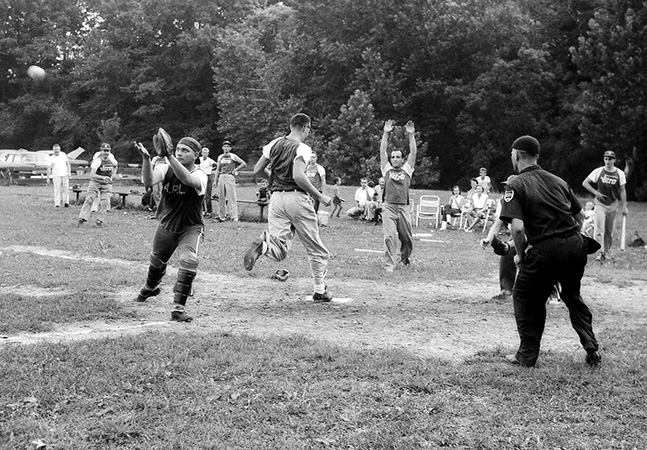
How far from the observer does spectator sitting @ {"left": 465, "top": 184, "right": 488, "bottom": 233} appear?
20.9 m

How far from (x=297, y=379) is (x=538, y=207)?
7.80 ft

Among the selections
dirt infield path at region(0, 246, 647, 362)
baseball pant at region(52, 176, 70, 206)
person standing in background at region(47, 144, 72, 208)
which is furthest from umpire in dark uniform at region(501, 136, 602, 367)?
baseball pant at region(52, 176, 70, 206)

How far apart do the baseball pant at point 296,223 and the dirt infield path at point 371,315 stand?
58 cm

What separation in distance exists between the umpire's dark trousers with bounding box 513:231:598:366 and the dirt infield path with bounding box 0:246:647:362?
50cm

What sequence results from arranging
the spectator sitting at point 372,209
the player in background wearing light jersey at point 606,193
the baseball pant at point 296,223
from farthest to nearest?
the spectator sitting at point 372,209 < the player in background wearing light jersey at point 606,193 < the baseball pant at point 296,223

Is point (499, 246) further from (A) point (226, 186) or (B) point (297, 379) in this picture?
(A) point (226, 186)

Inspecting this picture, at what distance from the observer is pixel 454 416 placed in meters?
4.75

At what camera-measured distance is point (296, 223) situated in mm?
8383

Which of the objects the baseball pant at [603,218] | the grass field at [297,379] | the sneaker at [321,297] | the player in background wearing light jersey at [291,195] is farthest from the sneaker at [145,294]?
the baseball pant at [603,218]

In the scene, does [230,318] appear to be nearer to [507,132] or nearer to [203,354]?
[203,354]

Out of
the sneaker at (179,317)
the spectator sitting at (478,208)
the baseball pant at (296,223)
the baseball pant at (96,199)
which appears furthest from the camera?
the spectator sitting at (478,208)

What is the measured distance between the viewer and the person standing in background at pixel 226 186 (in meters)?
19.9

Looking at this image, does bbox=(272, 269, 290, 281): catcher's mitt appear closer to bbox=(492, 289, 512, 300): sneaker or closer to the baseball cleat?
the baseball cleat

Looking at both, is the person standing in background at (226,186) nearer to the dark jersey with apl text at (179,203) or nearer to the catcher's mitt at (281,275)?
the catcher's mitt at (281,275)
